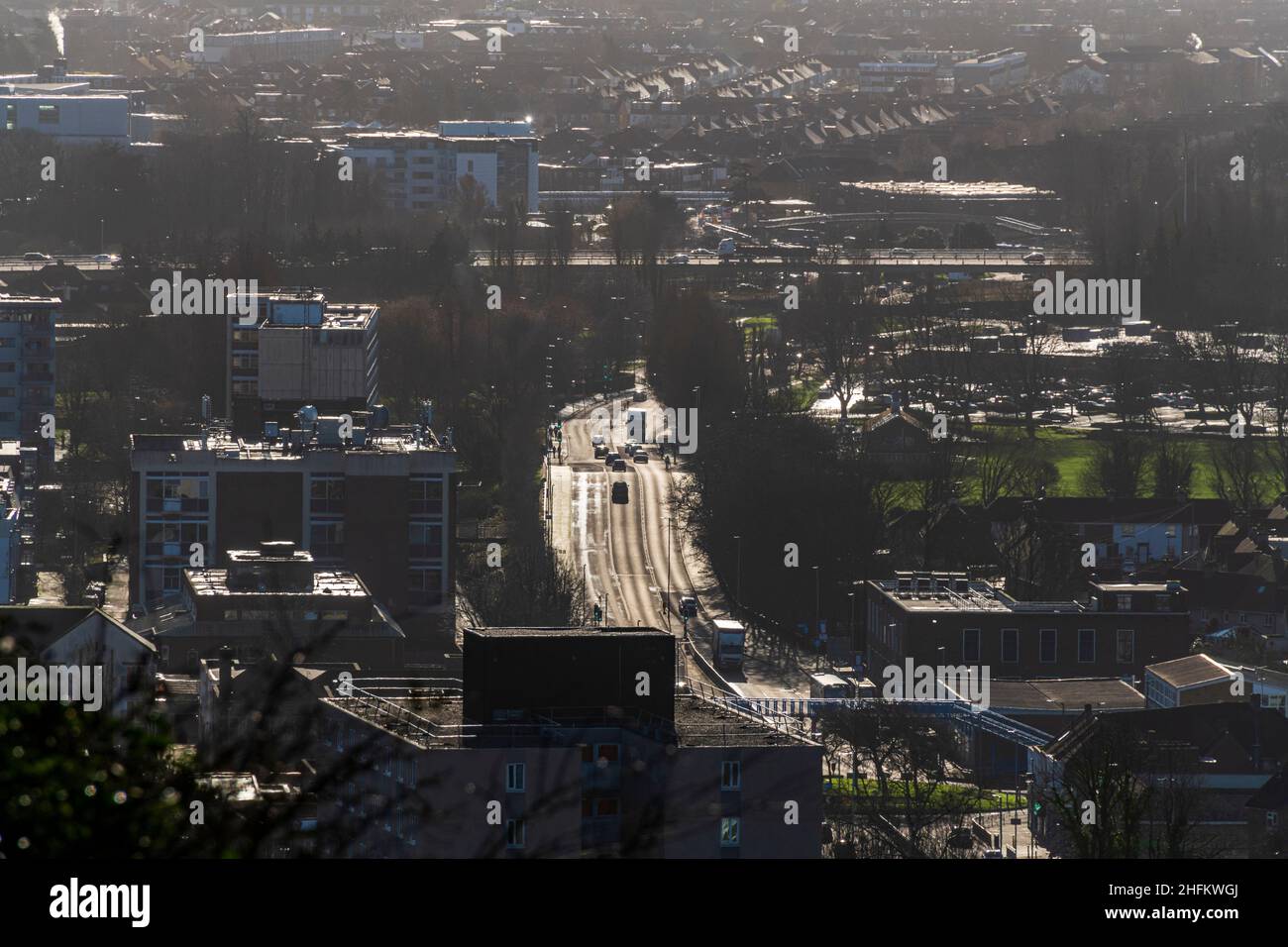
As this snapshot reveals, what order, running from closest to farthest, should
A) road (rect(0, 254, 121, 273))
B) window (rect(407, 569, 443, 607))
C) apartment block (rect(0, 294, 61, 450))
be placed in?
window (rect(407, 569, 443, 607)) → apartment block (rect(0, 294, 61, 450)) → road (rect(0, 254, 121, 273))

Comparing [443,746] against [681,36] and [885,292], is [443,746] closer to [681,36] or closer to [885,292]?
Result: [885,292]

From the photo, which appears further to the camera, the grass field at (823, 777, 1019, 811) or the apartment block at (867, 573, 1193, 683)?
the apartment block at (867, 573, 1193, 683)

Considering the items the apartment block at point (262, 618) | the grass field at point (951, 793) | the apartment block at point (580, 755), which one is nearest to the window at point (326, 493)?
the apartment block at point (262, 618)

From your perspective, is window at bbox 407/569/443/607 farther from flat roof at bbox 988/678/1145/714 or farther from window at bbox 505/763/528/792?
window at bbox 505/763/528/792

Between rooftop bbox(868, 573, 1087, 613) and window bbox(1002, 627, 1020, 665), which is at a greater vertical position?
rooftop bbox(868, 573, 1087, 613)

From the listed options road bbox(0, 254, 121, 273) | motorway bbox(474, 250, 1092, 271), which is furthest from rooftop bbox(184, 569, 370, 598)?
motorway bbox(474, 250, 1092, 271)

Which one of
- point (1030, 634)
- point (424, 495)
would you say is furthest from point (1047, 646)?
point (424, 495)

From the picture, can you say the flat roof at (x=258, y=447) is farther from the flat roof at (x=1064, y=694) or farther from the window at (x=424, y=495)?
the flat roof at (x=1064, y=694)
